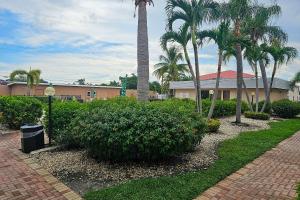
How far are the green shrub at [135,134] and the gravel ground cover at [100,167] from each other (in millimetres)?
228

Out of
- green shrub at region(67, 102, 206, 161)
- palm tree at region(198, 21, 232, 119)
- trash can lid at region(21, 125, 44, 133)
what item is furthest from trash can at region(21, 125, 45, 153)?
palm tree at region(198, 21, 232, 119)

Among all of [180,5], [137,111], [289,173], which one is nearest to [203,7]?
[180,5]

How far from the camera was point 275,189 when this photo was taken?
4828 mm

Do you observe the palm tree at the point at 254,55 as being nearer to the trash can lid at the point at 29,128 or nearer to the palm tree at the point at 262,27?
the palm tree at the point at 262,27

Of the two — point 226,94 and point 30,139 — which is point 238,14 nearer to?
point 30,139

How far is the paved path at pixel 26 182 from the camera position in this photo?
14.6 feet

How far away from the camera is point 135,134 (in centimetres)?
558

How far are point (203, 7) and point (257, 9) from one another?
20.4ft

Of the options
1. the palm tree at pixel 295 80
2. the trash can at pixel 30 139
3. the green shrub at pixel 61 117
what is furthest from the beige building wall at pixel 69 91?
the trash can at pixel 30 139

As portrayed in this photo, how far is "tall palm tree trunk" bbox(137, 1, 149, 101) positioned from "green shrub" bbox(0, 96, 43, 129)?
591 cm

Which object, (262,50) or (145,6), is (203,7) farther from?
(262,50)

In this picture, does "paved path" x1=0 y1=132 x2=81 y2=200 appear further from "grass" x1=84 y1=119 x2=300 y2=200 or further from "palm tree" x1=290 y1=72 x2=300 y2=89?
"palm tree" x1=290 y1=72 x2=300 y2=89

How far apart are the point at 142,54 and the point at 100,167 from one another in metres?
4.36

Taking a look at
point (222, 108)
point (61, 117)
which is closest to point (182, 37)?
point (61, 117)
